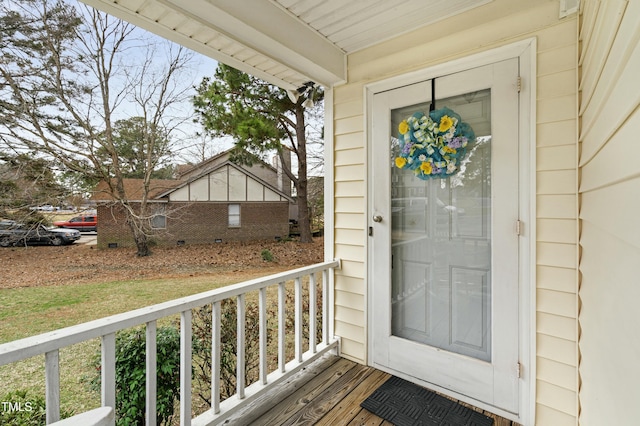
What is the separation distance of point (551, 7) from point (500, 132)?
66cm

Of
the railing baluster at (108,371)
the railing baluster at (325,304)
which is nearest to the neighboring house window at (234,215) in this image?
the railing baluster at (325,304)

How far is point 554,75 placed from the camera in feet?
4.95

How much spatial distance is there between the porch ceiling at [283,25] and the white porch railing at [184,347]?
4.83 feet

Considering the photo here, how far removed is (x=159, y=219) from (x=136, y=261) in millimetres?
492

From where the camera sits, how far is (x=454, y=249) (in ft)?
6.16

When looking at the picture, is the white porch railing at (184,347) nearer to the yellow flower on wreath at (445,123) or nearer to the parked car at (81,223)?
the yellow flower on wreath at (445,123)

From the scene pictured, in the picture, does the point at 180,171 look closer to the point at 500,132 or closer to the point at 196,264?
the point at 196,264

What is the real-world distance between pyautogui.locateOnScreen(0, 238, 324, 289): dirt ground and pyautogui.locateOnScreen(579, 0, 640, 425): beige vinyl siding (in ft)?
10.2

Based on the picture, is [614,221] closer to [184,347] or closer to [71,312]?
[184,347]

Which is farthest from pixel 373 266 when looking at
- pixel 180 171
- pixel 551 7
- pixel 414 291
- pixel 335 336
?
pixel 180 171

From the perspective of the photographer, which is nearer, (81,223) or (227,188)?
(81,223)

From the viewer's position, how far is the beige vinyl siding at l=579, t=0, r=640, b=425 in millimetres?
521

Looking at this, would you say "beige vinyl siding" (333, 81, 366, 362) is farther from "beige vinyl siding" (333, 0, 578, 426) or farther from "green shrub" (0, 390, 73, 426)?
"green shrub" (0, 390, 73, 426)

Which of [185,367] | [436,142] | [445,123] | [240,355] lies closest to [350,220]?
[436,142]
